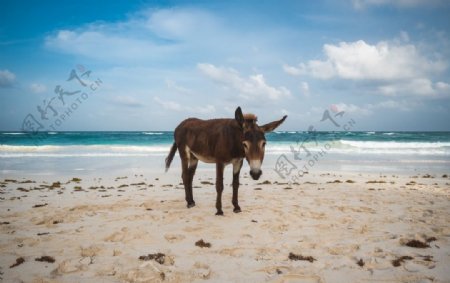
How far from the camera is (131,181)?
12641 mm

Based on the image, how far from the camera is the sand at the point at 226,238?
12.4 ft

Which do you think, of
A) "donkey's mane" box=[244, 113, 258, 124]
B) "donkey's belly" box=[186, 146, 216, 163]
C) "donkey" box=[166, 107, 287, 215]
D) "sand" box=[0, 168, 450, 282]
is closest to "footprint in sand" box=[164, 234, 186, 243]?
"sand" box=[0, 168, 450, 282]

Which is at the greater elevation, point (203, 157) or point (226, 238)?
point (203, 157)

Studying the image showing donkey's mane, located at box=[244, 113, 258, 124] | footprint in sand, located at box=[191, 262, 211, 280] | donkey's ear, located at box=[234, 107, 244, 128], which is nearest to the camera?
footprint in sand, located at box=[191, 262, 211, 280]

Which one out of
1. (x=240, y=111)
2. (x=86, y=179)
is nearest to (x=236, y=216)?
(x=240, y=111)

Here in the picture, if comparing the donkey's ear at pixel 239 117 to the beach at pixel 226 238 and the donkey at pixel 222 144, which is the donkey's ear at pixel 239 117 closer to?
the donkey at pixel 222 144

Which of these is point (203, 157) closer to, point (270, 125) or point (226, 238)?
point (270, 125)

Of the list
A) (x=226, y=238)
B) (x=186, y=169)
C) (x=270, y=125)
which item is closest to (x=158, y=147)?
(x=186, y=169)

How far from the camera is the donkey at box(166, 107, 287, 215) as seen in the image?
558 cm

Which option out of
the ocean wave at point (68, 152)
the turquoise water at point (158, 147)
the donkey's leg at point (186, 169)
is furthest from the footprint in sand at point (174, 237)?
the turquoise water at point (158, 147)

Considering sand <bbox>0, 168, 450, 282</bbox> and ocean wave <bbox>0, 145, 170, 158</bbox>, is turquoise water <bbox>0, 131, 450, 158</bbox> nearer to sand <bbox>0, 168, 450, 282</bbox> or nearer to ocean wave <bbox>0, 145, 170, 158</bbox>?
ocean wave <bbox>0, 145, 170, 158</bbox>

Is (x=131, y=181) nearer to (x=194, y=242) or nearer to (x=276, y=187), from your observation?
(x=276, y=187)

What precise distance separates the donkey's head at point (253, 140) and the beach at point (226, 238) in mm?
1246

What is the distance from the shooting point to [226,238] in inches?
202
